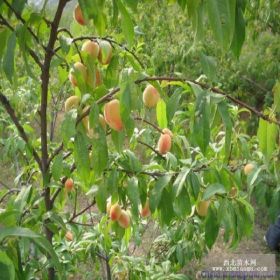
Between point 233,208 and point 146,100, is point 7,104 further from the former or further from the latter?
point 233,208

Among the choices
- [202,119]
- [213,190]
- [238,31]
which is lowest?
[213,190]

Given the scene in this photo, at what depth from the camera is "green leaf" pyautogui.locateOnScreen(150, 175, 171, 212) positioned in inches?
37.3

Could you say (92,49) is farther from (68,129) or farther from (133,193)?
(133,193)

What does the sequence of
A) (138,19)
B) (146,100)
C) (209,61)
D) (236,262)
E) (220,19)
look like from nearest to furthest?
(220,19) → (209,61) → (146,100) → (236,262) → (138,19)

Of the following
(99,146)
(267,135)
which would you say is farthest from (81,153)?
(267,135)

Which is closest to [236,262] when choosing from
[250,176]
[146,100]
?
[250,176]

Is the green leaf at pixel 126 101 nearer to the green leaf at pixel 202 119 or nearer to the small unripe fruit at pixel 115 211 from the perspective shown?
the green leaf at pixel 202 119

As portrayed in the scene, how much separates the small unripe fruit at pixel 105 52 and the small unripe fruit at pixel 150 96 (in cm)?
12

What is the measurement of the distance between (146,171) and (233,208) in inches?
9.0

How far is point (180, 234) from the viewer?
1539 mm

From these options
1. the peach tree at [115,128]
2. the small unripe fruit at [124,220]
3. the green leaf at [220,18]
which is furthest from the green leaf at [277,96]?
the small unripe fruit at [124,220]

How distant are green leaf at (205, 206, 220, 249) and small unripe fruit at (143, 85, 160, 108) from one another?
1.08ft

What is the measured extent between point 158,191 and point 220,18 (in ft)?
1.65

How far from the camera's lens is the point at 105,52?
3.04 feet
